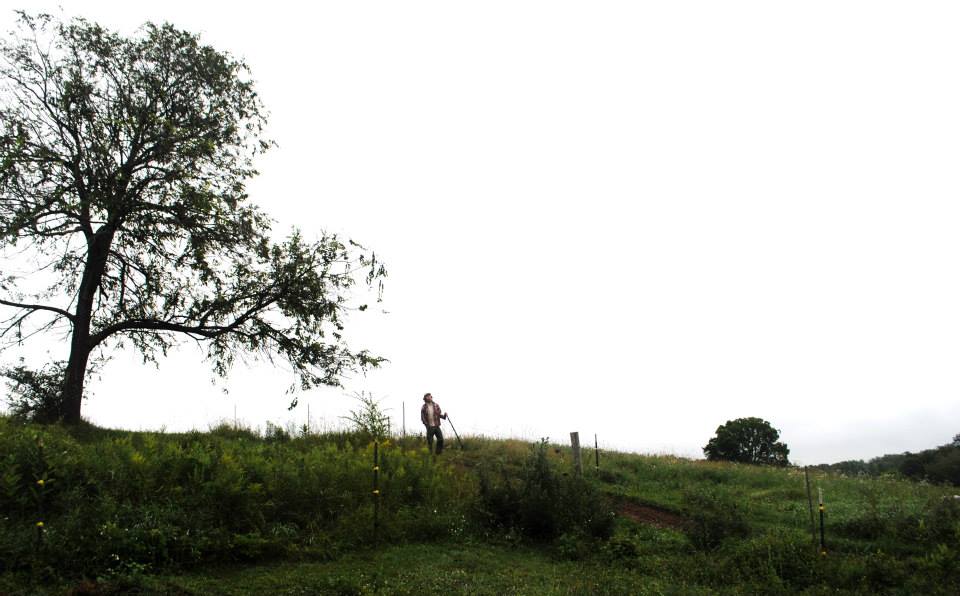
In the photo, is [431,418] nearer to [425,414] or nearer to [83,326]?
[425,414]

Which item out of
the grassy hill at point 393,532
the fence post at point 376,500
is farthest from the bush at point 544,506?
the fence post at point 376,500

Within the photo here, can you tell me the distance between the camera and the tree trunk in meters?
17.0

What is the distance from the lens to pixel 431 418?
688 inches

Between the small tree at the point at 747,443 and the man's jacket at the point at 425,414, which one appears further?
the small tree at the point at 747,443

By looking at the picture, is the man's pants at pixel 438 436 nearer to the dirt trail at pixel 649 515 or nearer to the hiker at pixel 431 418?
the hiker at pixel 431 418

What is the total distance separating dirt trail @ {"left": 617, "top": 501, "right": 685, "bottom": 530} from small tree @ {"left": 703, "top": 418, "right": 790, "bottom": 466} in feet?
67.8

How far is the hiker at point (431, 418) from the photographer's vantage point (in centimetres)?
1745

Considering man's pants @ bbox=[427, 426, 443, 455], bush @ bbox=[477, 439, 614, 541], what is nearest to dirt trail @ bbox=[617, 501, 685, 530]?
bush @ bbox=[477, 439, 614, 541]

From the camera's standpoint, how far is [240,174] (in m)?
19.0

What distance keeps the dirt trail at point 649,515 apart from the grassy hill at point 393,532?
51 mm

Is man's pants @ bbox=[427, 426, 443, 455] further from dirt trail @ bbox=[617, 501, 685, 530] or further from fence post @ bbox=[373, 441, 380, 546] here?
dirt trail @ bbox=[617, 501, 685, 530]

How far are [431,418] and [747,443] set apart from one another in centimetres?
2280

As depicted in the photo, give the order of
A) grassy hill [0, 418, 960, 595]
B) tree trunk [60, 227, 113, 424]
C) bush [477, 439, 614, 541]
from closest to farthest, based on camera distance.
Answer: grassy hill [0, 418, 960, 595]
bush [477, 439, 614, 541]
tree trunk [60, 227, 113, 424]

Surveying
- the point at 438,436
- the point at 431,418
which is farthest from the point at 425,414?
the point at 438,436
